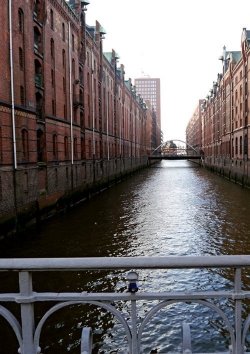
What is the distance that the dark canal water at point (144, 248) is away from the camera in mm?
7637

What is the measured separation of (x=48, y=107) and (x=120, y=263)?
25.3m

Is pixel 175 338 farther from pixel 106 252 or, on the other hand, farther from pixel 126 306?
pixel 106 252

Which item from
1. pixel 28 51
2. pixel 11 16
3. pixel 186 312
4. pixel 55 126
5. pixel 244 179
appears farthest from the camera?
pixel 244 179

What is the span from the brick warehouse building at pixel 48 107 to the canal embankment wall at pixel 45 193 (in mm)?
48

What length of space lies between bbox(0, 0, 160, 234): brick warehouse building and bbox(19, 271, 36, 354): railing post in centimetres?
1311

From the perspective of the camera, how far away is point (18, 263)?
8.25 ft

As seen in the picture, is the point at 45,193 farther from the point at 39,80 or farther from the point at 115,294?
the point at 115,294

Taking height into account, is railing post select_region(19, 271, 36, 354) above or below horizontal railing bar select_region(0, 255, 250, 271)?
below

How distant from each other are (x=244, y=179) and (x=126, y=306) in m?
29.0

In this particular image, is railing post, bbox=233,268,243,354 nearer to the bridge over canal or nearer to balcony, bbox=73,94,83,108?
balcony, bbox=73,94,83,108

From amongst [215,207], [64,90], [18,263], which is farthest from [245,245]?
[64,90]

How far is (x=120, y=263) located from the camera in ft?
8.34

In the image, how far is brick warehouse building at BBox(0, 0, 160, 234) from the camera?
1805 cm

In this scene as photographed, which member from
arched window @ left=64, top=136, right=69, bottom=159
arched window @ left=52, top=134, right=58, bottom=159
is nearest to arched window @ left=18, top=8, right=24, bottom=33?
arched window @ left=52, top=134, right=58, bottom=159
